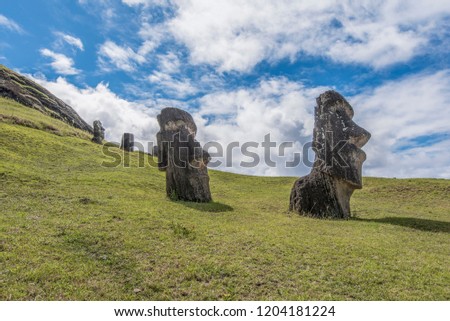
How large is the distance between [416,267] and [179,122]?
19315 millimetres

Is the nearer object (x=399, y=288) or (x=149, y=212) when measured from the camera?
(x=399, y=288)

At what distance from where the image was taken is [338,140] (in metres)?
22.8

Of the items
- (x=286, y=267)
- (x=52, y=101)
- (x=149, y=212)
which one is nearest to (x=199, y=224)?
(x=149, y=212)

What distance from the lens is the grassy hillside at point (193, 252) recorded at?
8.68 metres

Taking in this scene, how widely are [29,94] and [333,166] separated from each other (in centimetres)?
9849

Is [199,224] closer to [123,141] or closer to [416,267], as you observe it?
[416,267]

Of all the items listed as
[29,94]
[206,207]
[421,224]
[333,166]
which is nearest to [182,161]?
[206,207]

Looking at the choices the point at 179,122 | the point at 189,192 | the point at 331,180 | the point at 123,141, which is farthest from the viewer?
the point at 123,141

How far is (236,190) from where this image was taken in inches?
1489

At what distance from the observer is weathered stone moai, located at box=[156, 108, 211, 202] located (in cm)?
2455

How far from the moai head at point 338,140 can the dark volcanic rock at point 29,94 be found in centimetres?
8126

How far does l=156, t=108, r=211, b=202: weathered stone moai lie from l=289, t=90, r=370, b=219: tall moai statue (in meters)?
7.09

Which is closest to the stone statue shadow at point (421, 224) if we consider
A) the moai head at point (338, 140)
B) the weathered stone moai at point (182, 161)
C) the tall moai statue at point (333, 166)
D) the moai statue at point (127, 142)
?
the tall moai statue at point (333, 166)

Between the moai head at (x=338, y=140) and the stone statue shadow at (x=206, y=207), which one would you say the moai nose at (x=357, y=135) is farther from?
the stone statue shadow at (x=206, y=207)
